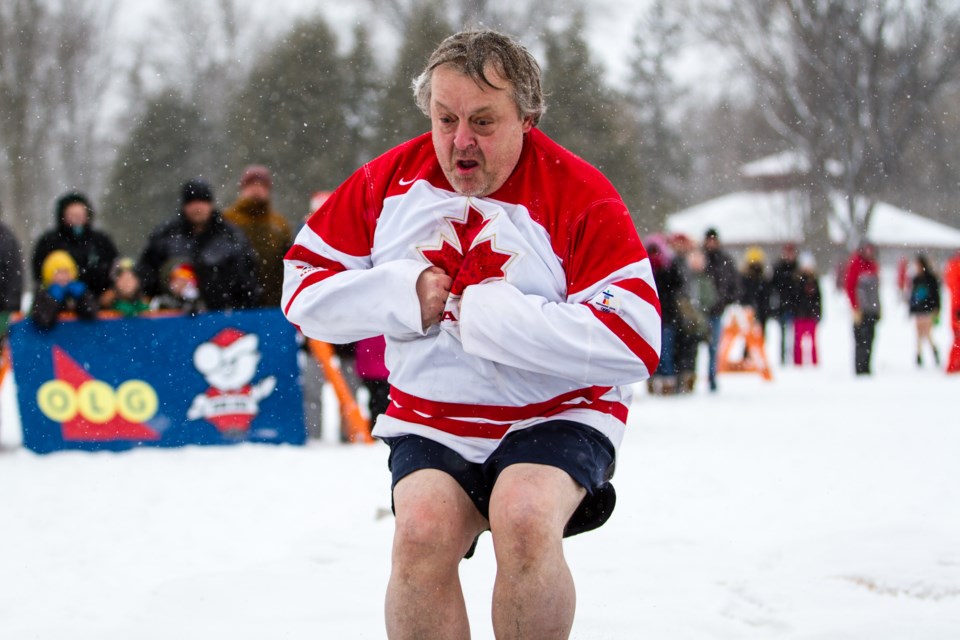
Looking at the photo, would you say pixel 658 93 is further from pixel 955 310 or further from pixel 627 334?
pixel 627 334

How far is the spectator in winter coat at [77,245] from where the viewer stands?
7582 millimetres

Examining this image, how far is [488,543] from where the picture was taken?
489 cm

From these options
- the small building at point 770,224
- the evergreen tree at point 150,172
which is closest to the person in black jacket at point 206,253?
the evergreen tree at point 150,172

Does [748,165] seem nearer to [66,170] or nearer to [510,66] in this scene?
[66,170]

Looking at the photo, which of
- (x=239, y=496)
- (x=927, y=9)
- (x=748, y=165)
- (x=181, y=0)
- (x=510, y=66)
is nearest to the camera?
(x=510, y=66)

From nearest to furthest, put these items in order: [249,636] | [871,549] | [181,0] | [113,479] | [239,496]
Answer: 1. [249,636]
2. [871,549]
3. [239,496]
4. [113,479]
5. [181,0]

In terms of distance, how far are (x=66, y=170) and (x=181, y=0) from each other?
7.19 metres

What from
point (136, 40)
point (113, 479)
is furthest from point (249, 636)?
point (136, 40)

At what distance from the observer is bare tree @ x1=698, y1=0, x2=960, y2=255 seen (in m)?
27.3

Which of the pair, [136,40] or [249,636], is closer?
[249,636]

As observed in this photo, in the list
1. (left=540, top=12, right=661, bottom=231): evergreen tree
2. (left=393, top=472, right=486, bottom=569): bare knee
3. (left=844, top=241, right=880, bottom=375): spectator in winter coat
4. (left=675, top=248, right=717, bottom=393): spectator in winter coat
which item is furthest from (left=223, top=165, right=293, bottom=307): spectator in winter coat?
(left=540, top=12, right=661, bottom=231): evergreen tree

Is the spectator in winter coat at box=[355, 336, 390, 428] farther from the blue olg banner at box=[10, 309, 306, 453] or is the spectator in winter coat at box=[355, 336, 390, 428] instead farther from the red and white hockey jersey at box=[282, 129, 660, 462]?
the red and white hockey jersey at box=[282, 129, 660, 462]

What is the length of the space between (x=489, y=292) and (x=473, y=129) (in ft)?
1.32

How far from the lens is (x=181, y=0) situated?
118 ft
